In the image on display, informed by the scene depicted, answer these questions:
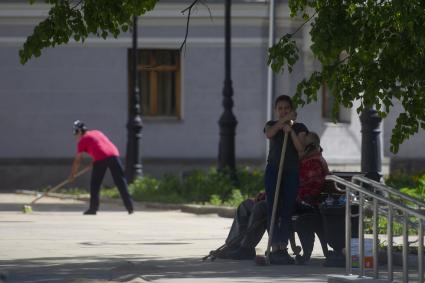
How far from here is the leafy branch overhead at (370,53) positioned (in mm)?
13445

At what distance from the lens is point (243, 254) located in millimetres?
15805

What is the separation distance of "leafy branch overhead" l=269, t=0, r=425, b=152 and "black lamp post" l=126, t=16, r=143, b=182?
17.4 metres

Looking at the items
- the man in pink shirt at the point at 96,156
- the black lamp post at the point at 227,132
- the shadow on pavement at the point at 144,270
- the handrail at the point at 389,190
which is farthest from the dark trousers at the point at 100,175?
the handrail at the point at 389,190

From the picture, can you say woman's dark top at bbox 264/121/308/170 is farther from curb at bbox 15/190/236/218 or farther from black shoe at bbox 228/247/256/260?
curb at bbox 15/190/236/218

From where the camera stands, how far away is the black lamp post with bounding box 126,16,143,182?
3300cm

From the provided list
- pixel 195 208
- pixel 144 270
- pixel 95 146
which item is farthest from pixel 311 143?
pixel 195 208

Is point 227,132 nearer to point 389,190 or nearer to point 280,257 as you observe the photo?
point 280,257

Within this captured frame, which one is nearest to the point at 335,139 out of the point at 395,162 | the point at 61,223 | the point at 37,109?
the point at 395,162

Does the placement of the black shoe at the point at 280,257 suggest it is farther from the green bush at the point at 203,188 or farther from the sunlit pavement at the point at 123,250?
the green bush at the point at 203,188

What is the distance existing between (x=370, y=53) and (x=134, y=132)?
19.2 metres

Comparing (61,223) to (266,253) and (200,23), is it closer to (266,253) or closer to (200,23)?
(266,253)

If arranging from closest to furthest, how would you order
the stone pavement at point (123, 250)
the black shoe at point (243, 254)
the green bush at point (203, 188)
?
the stone pavement at point (123, 250), the black shoe at point (243, 254), the green bush at point (203, 188)

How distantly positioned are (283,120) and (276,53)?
947 millimetres

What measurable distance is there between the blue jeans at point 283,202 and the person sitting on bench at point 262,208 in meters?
0.26
